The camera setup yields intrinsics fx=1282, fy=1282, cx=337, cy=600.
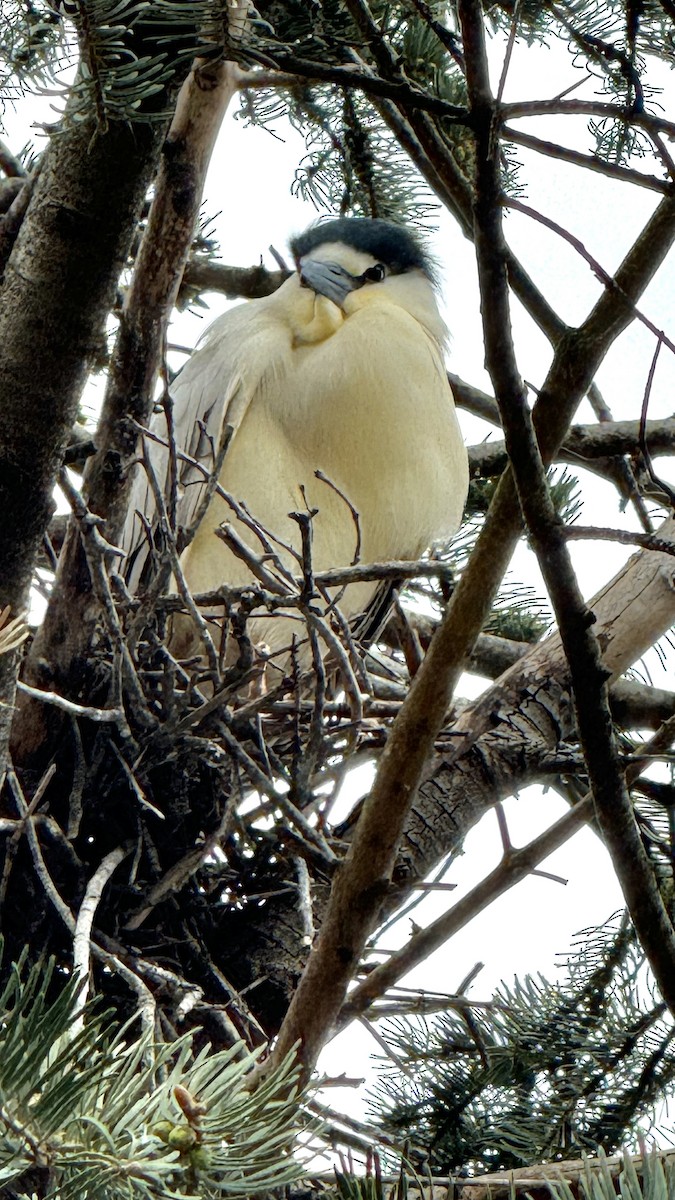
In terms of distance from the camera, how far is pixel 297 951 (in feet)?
5.30

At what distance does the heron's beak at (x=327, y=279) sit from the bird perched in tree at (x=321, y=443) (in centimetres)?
1

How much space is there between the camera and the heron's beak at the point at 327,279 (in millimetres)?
2201

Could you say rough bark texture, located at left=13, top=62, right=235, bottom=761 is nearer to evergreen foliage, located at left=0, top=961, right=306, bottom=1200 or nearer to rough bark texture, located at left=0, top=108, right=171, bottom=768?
rough bark texture, located at left=0, top=108, right=171, bottom=768

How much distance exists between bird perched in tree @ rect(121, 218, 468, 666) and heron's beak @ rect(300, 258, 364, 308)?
12mm

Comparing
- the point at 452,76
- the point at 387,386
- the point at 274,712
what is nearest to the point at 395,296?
the point at 387,386

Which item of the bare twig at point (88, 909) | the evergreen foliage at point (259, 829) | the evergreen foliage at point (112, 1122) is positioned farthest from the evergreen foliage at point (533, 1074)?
the evergreen foliage at point (112, 1122)

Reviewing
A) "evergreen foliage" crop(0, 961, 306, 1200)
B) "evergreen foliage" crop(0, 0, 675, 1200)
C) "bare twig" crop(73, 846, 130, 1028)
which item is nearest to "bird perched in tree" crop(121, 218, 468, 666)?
"evergreen foliage" crop(0, 0, 675, 1200)

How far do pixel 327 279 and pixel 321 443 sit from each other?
328 millimetres

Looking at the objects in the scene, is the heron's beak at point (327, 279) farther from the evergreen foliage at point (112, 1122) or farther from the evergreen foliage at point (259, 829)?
the evergreen foliage at point (112, 1122)

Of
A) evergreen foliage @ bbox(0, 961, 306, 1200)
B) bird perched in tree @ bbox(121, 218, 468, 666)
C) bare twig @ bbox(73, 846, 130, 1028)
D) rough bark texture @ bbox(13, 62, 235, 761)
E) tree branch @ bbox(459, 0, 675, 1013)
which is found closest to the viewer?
evergreen foliage @ bbox(0, 961, 306, 1200)

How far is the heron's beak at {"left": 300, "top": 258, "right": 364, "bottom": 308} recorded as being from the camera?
2201 millimetres

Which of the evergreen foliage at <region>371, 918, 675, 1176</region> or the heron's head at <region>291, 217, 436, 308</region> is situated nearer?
the evergreen foliage at <region>371, 918, 675, 1176</region>

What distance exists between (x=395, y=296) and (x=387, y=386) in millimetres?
312

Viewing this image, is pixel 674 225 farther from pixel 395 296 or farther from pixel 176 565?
pixel 395 296
